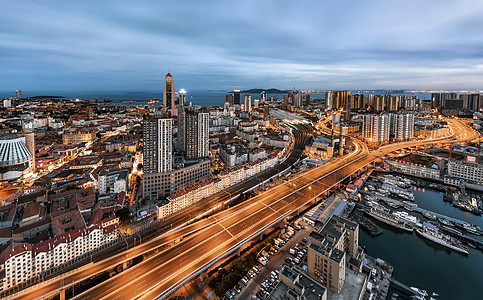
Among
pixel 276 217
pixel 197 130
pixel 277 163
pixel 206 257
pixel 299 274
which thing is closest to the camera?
pixel 299 274

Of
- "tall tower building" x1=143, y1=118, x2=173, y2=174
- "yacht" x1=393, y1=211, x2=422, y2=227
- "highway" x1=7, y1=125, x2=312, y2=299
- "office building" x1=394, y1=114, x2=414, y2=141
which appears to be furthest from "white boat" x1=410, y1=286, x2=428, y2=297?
"office building" x1=394, y1=114, x2=414, y2=141

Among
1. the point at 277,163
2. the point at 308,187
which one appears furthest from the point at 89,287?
the point at 277,163

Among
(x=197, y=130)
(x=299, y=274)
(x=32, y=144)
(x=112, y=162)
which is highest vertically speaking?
(x=197, y=130)

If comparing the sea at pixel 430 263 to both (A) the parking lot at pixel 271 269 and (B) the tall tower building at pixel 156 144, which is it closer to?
(A) the parking lot at pixel 271 269

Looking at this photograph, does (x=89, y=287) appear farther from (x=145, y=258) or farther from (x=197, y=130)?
(x=197, y=130)

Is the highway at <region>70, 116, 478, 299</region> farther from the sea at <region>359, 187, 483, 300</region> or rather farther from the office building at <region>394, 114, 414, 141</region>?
the office building at <region>394, 114, 414, 141</region>

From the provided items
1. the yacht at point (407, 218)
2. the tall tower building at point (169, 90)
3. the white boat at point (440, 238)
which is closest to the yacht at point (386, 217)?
the yacht at point (407, 218)

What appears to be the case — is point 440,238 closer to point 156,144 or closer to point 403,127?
point 156,144
